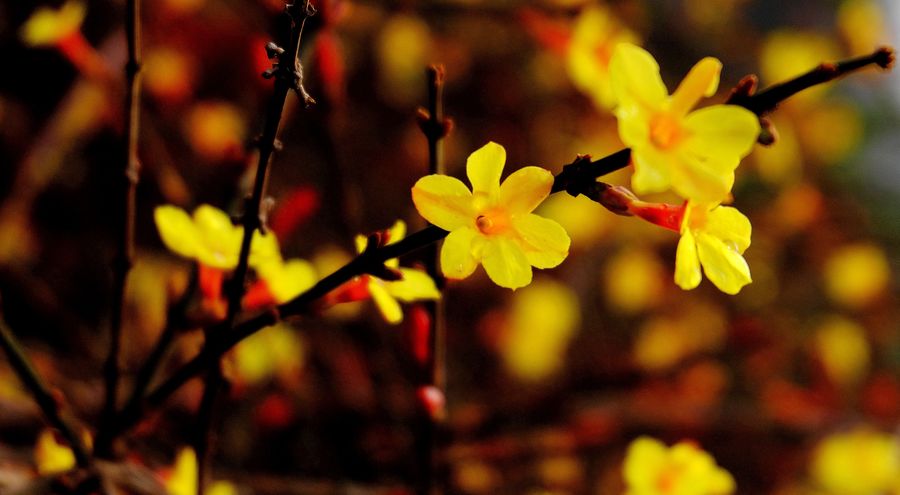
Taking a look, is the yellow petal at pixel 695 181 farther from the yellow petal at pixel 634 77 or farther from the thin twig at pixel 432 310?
the thin twig at pixel 432 310

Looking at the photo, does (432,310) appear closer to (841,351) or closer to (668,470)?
(668,470)

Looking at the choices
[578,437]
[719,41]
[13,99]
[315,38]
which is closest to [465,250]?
[315,38]

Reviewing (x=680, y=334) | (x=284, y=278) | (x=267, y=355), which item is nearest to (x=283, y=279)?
(x=284, y=278)

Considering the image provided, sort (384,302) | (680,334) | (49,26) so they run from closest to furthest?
(384,302) < (49,26) < (680,334)

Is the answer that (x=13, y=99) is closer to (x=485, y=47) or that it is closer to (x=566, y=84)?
(x=485, y=47)

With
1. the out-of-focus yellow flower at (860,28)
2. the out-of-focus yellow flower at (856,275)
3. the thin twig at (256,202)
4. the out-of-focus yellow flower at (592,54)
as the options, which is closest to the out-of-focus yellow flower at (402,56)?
the out-of-focus yellow flower at (592,54)

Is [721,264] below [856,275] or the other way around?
below
